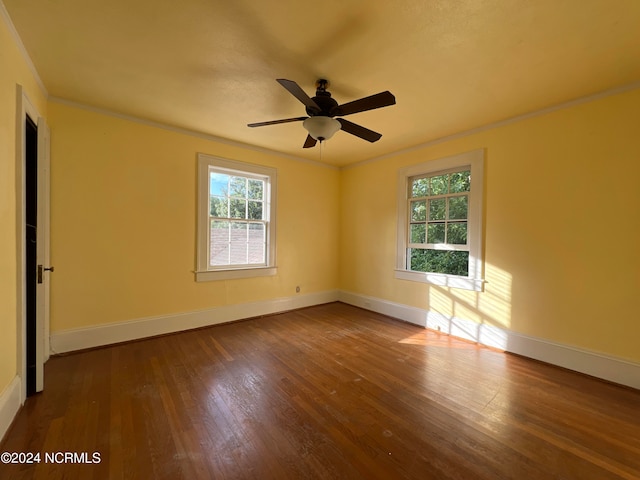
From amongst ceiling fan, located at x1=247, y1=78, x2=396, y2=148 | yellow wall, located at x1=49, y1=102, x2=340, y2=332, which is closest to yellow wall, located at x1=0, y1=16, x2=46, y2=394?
yellow wall, located at x1=49, y1=102, x2=340, y2=332

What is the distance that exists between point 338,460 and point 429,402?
36.1 inches

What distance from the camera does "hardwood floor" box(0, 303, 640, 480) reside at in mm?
1475

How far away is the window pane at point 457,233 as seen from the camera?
3.44m

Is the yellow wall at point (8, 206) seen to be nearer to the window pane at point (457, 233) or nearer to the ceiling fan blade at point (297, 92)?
the ceiling fan blade at point (297, 92)

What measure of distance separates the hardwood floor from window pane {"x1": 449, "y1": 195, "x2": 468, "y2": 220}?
163 cm

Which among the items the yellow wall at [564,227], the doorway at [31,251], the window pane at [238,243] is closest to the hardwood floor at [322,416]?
the doorway at [31,251]

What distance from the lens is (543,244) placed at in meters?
2.79

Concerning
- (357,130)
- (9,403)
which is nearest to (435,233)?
(357,130)

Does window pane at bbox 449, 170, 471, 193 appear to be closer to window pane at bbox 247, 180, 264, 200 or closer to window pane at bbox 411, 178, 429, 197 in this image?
window pane at bbox 411, 178, 429, 197

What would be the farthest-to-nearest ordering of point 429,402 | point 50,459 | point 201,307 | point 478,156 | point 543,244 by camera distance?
point 201,307 → point 478,156 → point 543,244 → point 429,402 → point 50,459

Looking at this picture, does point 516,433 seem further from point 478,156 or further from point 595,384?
point 478,156

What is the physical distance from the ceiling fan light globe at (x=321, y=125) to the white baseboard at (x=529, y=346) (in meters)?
2.82

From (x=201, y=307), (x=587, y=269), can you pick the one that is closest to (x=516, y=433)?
(x=587, y=269)

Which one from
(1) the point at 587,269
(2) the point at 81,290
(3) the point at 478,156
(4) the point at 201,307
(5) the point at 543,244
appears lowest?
(4) the point at 201,307
